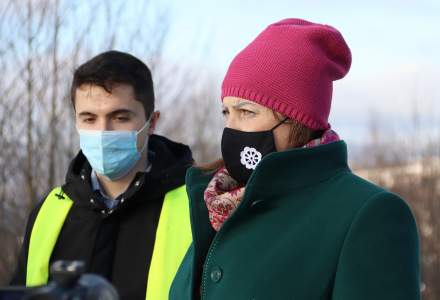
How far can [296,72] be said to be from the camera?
7.97 feet

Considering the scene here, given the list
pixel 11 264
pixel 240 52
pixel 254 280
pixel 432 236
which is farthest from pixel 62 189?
pixel 432 236

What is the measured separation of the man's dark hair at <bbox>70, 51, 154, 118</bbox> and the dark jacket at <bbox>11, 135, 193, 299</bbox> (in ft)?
1.30

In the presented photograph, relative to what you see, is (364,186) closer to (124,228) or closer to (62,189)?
(124,228)

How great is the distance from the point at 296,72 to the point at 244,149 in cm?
32

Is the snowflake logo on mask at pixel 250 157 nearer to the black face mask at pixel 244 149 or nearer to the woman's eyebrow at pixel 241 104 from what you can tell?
the black face mask at pixel 244 149

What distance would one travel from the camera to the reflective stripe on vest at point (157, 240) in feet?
10.7

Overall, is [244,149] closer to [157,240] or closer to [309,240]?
[309,240]

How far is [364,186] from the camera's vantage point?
2215mm

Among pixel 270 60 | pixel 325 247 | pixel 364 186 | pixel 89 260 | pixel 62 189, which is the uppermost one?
pixel 270 60

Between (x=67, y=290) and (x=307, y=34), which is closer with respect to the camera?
(x=67, y=290)

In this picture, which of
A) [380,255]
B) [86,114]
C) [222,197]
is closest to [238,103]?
[222,197]

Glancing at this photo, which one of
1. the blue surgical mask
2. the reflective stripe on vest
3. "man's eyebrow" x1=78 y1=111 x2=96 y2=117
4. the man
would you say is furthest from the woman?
"man's eyebrow" x1=78 y1=111 x2=96 y2=117

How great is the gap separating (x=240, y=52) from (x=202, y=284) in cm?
87

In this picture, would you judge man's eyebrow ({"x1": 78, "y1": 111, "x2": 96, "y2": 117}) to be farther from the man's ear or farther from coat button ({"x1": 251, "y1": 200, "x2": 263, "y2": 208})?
coat button ({"x1": 251, "y1": 200, "x2": 263, "y2": 208})
